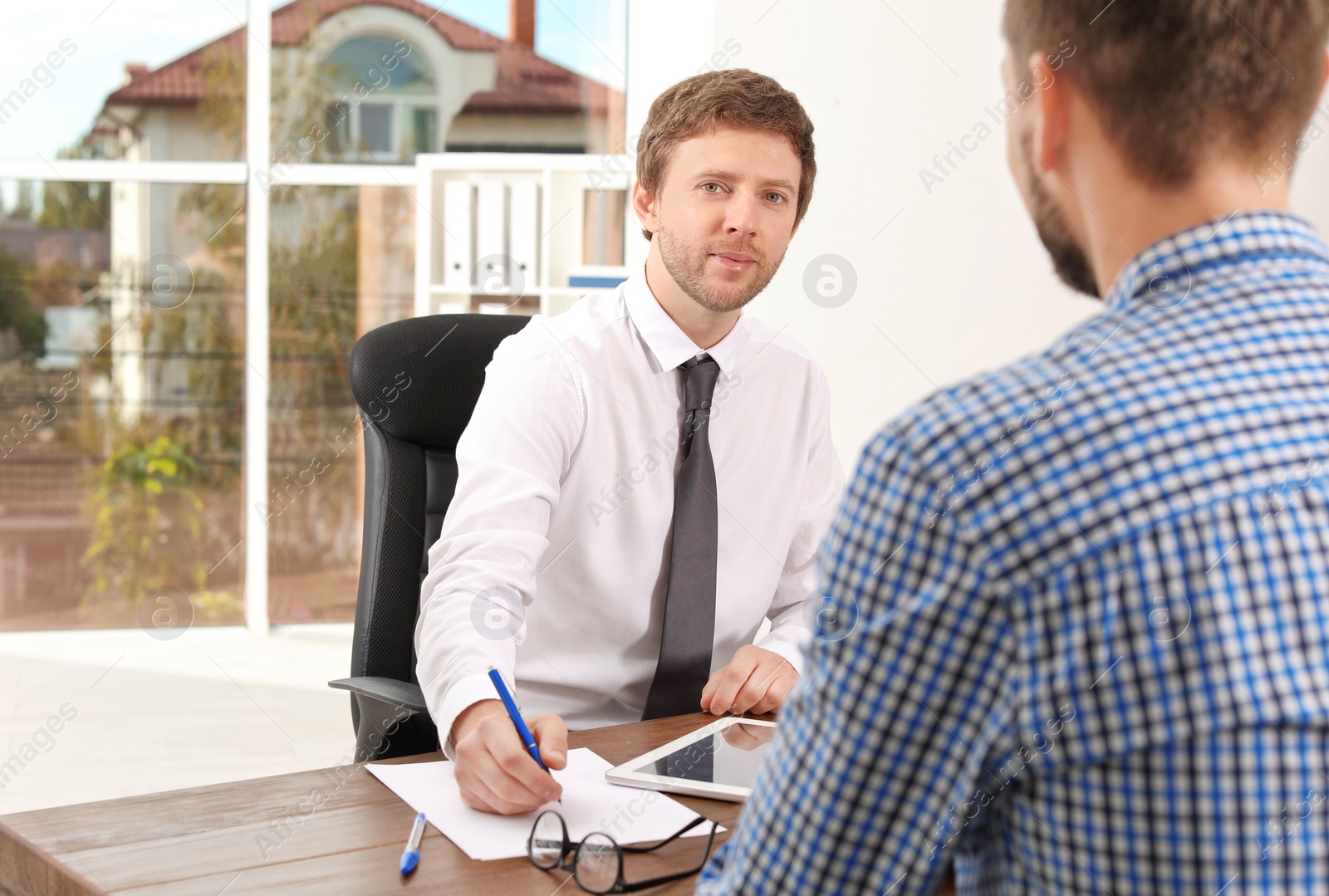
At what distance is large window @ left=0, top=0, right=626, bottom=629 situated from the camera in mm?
4875

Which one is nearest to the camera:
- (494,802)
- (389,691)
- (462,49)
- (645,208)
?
(494,802)

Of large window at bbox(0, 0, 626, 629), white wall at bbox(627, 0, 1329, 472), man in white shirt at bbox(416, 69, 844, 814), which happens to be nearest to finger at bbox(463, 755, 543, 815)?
man in white shirt at bbox(416, 69, 844, 814)

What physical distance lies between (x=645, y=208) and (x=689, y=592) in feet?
2.32

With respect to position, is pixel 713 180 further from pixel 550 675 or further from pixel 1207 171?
pixel 1207 171

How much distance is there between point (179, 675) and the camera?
4.55 m

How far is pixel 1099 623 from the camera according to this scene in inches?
20.2

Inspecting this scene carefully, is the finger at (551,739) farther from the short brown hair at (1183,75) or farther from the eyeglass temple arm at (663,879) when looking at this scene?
the short brown hair at (1183,75)

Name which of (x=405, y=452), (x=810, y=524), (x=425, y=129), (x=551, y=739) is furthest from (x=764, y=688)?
(x=425, y=129)

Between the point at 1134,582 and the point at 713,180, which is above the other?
the point at 713,180

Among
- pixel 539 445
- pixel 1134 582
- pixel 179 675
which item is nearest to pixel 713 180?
pixel 539 445

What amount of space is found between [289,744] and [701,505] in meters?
2.73

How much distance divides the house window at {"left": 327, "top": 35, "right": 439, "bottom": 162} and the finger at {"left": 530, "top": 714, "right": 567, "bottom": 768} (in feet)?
14.7

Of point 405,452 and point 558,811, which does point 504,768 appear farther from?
point 405,452

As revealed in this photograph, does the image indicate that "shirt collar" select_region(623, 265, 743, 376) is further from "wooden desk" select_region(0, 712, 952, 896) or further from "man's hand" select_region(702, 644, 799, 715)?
"wooden desk" select_region(0, 712, 952, 896)
